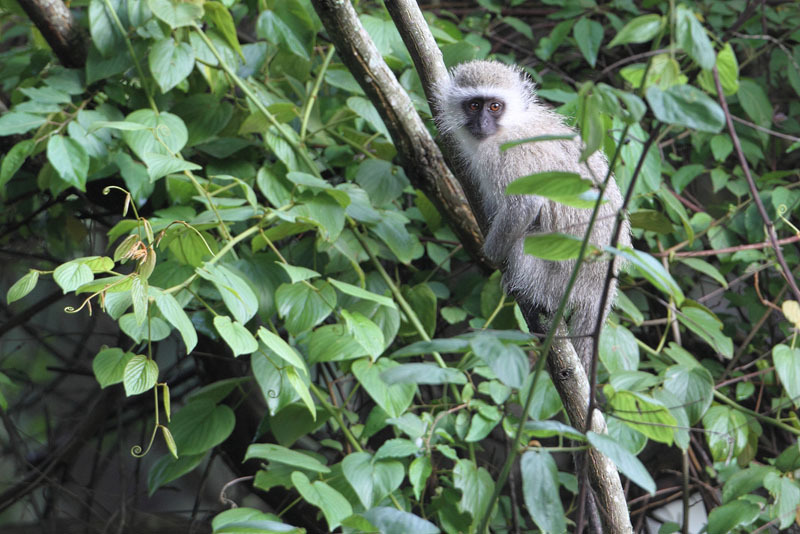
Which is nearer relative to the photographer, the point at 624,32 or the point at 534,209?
the point at 624,32

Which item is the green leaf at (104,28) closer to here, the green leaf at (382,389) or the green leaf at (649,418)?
the green leaf at (382,389)

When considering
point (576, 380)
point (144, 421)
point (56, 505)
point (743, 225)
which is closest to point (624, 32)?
→ point (576, 380)

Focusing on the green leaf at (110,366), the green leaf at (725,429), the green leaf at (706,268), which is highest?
the green leaf at (110,366)

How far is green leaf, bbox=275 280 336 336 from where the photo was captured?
2113 mm

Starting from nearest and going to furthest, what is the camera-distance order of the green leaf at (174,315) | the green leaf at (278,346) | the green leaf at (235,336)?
the green leaf at (174,315) → the green leaf at (235,336) → the green leaf at (278,346)

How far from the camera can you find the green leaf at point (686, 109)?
830 millimetres

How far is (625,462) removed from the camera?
95 centimetres

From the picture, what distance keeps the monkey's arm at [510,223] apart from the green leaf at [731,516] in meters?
1.01

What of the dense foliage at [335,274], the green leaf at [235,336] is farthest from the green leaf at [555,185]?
the green leaf at [235,336]

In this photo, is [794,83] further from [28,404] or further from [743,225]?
[28,404]

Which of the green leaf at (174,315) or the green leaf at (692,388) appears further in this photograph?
the green leaf at (692,388)

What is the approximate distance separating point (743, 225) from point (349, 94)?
1.80 metres

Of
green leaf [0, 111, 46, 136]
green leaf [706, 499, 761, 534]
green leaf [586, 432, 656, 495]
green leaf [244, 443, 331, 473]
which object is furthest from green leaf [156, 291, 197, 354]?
green leaf [706, 499, 761, 534]

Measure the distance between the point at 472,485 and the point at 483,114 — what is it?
4.24 ft
